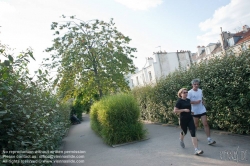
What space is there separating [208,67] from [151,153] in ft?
12.2

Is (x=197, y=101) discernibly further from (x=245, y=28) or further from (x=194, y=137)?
(x=245, y=28)

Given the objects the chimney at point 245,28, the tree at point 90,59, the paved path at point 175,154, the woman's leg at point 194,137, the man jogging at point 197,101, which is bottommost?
the paved path at point 175,154

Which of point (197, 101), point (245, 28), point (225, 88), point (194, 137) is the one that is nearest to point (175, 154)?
point (194, 137)

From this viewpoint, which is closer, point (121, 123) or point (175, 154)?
point (175, 154)

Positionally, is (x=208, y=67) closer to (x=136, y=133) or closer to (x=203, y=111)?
(x=203, y=111)

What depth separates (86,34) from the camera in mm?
13516

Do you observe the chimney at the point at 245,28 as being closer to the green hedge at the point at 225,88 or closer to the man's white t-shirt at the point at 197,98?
the green hedge at the point at 225,88

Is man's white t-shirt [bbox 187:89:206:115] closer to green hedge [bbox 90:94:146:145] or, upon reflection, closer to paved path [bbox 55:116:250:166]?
paved path [bbox 55:116:250:166]

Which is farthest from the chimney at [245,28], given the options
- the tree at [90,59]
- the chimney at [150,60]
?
the tree at [90,59]

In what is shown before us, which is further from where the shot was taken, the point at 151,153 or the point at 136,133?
the point at 136,133

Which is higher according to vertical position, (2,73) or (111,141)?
(2,73)

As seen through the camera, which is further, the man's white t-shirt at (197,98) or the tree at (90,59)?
the tree at (90,59)

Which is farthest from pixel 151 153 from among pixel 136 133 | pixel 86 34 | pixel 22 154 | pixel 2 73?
pixel 86 34

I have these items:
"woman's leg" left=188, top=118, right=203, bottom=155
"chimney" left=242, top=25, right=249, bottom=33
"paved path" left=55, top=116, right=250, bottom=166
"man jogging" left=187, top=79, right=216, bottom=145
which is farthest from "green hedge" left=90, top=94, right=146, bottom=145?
"chimney" left=242, top=25, right=249, bottom=33
